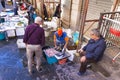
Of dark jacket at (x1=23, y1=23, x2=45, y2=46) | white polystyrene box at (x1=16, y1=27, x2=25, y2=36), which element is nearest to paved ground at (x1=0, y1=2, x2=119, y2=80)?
dark jacket at (x1=23, y1=23, x2=45, y2=46)

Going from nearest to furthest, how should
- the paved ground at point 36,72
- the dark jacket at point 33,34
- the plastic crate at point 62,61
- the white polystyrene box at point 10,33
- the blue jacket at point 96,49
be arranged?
the blue jacket at point 96,49, the dark jacket at point 33,34, the paved ground at point 36,72, the plastic crate at point 62,61, the white polystyrene box at point 10,33

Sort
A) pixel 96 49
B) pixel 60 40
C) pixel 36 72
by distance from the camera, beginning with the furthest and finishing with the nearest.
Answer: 1. pixel 60 40
2. pixel 36 72
3. pixel 96 49

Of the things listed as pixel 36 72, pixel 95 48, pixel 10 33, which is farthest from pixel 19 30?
pixel 95 48

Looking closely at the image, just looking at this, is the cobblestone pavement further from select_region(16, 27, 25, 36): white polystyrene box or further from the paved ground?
select_region(16, 27, 25, 36): white polystyrene box

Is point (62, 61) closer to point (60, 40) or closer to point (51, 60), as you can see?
point (51, 60)

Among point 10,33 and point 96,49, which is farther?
point 10,33

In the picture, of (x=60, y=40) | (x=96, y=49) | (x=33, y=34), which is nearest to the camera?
(x=96, y=49)

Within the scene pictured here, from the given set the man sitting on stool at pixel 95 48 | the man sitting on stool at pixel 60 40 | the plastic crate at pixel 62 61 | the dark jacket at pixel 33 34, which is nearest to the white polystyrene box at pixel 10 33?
the man sitting on stool at pixel 60 40

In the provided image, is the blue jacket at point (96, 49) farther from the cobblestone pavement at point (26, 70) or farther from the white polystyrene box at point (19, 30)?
the white polystyrene box at point (19, 30)

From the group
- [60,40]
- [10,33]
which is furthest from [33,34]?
[10,33]

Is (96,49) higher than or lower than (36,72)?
higher

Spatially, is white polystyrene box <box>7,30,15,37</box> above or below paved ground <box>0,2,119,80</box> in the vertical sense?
above

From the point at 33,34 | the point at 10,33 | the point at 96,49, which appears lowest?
the point at 10,33

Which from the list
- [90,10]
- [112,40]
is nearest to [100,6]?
[90,10]
